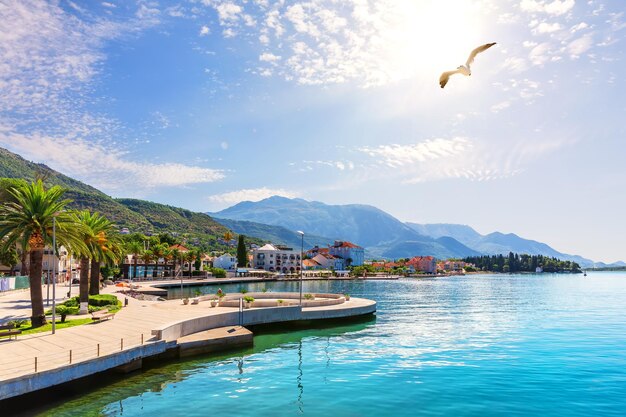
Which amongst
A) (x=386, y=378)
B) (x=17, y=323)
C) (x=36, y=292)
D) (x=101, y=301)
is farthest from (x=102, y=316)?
(x=386, y=378)

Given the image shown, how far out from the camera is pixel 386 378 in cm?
2717

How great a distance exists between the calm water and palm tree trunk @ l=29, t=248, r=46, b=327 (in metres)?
11.5

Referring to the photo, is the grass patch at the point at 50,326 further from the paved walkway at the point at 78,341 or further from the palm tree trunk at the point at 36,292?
the paved walkway at the point at 78,341

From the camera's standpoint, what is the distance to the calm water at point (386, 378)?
2198cm

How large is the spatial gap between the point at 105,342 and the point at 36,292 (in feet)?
31.4

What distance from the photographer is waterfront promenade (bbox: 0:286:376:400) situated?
70.5 ft

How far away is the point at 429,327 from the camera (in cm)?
4962

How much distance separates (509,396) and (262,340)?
74.0 feet

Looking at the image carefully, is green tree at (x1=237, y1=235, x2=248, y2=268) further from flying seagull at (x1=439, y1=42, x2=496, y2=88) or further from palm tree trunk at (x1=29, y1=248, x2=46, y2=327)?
flying seagull at (x1=439, y1=42, x2=496, y2=88)

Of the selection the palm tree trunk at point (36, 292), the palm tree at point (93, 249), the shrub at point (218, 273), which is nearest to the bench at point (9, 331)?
the palm tree trunk at point (36, 292)

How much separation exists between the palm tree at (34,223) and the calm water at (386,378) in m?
12.9

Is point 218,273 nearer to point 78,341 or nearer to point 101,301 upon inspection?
point 101,301

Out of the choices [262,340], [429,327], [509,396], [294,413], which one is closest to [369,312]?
[429,327]

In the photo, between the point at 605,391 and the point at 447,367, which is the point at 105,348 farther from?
the point at 605,391
